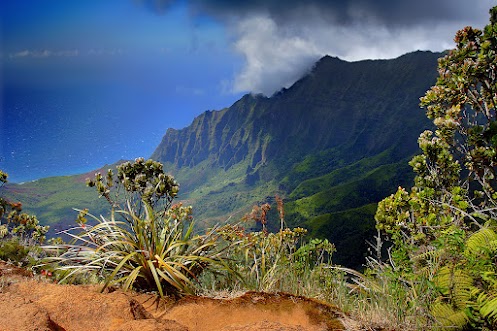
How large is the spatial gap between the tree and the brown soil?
0.99 metres

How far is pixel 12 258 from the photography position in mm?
6715

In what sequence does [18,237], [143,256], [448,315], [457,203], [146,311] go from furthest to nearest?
1. [18,237]
2. [457,203]
3. [143,256]
4. [146,311]
5. [448,315]

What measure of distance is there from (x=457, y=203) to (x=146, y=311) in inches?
188

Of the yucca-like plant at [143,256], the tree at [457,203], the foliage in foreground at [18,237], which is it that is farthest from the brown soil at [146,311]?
the foliage in foreground at [18,237]

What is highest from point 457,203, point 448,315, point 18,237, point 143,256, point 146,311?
point 18,237

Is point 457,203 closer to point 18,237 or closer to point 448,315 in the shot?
point 448,315

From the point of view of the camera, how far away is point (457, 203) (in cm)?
621

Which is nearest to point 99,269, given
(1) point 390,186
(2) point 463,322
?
(2) point 463,322

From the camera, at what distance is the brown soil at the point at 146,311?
3.23 meters

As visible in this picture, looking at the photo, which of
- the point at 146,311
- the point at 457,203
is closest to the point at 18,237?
the point at 146,311

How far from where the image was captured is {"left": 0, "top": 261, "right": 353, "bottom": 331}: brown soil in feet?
10.6

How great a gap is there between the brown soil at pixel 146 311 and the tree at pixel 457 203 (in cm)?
99

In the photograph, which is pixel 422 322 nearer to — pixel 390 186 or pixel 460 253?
pixel 460 253

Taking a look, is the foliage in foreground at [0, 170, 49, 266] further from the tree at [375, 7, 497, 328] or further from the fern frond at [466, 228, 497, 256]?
the fern frond at [466, 228, 497, 256]
